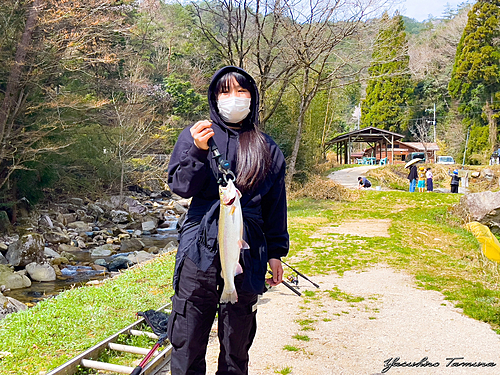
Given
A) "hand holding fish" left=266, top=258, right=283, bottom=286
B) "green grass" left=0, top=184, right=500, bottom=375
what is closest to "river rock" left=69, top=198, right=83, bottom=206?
"green grass" left=0, top=184, right=500, bottom=375

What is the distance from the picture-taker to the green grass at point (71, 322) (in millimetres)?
3889

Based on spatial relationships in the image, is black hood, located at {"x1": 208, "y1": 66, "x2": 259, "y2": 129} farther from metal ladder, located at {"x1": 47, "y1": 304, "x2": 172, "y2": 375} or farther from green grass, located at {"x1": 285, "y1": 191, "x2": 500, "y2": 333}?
green grass, located at {"x1": 285, "y1": 191, "x2": 500, "y2": 333}

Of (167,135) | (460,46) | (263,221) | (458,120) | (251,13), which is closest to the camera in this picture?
(263,221)

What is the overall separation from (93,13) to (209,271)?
512 inches

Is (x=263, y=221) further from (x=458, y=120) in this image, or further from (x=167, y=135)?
(x=458, y=120)

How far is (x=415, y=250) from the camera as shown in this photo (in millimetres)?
9609

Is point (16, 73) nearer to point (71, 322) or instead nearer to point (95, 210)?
point (95, 210)

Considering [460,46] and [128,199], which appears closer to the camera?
[128,199]

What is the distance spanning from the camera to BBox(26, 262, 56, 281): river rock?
1034cm

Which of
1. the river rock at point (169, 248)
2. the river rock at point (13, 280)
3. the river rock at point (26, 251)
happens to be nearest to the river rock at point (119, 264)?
the river rock at point (169, 248)

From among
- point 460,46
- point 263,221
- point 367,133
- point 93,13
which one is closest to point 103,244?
point 93,13

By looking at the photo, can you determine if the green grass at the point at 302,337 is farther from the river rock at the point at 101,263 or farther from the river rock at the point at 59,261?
the river rock at the point at 59,261

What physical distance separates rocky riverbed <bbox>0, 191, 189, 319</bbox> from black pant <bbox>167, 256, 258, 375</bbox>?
5951 mm

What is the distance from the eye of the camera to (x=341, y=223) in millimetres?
13477
